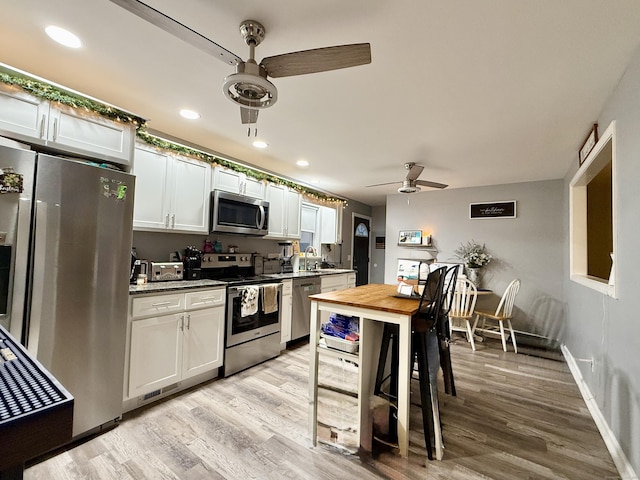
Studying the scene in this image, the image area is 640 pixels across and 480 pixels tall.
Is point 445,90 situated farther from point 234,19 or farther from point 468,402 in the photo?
point 468,402

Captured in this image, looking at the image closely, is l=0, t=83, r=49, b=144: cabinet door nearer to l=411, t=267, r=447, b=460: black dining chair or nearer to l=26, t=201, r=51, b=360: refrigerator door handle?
l=26, t=201, r=51, b=360: refrigerator door handle

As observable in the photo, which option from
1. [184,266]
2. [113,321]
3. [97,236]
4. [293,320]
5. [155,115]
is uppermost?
[155,115]

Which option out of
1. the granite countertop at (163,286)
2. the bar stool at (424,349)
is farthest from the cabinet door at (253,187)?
the bar stool at (424,349)

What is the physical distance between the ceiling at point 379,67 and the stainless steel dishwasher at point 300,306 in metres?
1.79

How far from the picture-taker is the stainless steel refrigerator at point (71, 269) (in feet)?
5.44

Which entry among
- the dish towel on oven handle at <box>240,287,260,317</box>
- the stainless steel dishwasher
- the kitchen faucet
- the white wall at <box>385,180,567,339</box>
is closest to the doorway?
the kitchen faucet

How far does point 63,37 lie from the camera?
1631 millimetres

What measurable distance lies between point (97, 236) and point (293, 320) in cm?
239

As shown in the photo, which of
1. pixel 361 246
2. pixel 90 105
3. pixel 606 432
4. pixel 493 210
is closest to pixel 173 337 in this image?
pixel 90 105

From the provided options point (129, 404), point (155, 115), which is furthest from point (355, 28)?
point (129, 404)

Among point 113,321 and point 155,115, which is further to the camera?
point 155,115

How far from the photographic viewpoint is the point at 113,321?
203 centimetres

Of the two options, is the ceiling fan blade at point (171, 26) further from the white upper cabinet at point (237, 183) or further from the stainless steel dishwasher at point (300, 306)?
the stainless steel dishwasher at point (300, 306)

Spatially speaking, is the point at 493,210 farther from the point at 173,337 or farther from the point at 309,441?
the point at 173,337
